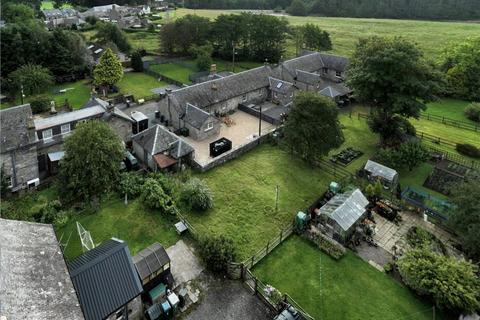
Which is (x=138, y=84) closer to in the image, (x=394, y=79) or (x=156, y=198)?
(x=156, y=198)

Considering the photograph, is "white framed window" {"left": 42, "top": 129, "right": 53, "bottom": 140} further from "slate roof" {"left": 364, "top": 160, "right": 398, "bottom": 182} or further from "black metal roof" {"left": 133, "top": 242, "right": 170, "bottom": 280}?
"slate roof" {"left": 364, "top": 160, "right": 398, "bottom": 182}

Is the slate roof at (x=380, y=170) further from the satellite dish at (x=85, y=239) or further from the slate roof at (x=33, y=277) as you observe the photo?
the slate roof at (x=33, y=277)

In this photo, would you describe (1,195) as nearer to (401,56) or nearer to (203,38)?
(401,56)

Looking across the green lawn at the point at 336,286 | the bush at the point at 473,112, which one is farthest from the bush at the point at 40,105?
the bush at the point at 473,112

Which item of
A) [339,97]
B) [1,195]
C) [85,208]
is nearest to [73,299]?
[85,208]

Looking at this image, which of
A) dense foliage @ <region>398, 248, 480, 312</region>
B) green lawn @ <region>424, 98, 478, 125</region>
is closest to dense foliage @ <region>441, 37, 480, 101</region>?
green lawn @ <region>424, 98, 478, 125</region>

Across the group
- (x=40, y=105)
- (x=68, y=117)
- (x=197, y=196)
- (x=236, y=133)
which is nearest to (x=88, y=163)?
(x=197, y=196)
